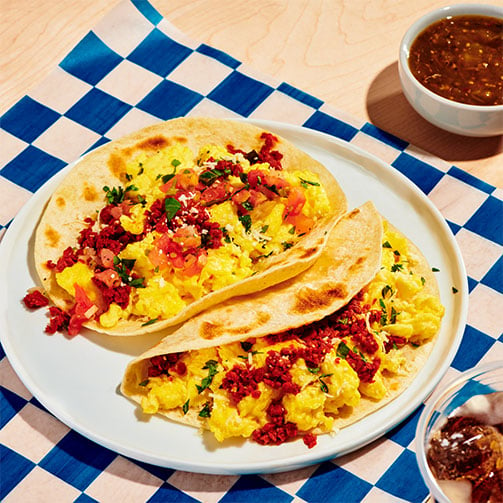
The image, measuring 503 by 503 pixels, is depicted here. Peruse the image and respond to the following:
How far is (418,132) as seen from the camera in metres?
5.82

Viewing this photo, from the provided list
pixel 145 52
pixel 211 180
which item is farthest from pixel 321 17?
pixel 211 180

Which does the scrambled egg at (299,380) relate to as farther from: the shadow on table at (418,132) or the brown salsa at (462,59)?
the brown salsa at (462,59)

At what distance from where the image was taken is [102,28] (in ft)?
20.7

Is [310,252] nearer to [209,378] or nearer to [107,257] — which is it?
[209,378]

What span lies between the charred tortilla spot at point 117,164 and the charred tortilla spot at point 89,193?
16 cm

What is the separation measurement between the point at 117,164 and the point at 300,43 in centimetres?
203

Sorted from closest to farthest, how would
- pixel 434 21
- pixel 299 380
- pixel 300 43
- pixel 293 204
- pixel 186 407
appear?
pixel 299 380 < pixel 186 407 < pixel 293 204 < pixel 434 21 < pixel 300 43

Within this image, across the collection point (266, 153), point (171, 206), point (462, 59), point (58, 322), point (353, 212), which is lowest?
point (462, 59)

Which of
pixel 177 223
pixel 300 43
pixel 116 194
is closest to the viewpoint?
pixel 177 223

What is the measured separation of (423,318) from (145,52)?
2943 millimetres

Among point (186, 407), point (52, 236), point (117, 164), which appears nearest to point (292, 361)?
point (186, 407)

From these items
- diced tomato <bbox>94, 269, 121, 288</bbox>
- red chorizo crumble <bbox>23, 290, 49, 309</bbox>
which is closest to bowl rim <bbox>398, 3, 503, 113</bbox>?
diced tomato <bbox>94, 269, 121, 288</bbox>

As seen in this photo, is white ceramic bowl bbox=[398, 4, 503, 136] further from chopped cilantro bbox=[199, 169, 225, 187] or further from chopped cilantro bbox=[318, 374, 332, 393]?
chopped cilantro bbox=[318, 374, 332, 393]

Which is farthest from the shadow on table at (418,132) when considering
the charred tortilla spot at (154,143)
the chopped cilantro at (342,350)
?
the chopped cilantro at (342,350)
